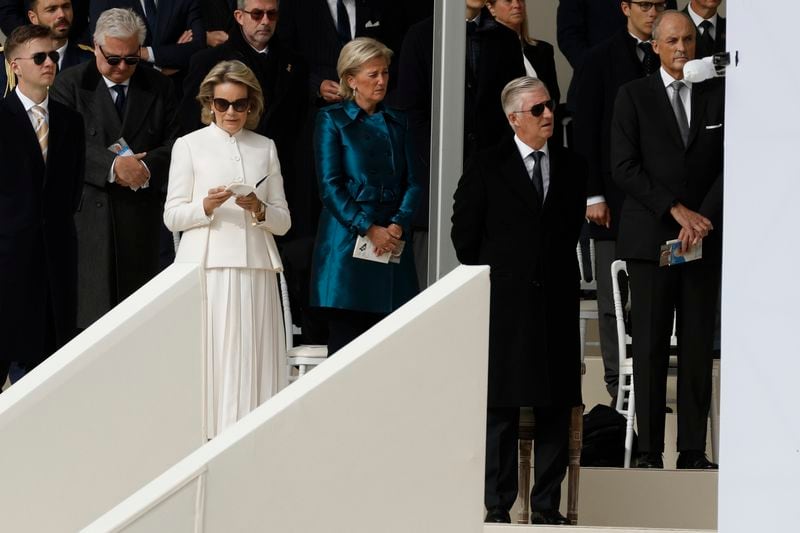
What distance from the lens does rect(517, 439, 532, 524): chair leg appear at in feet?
17.5

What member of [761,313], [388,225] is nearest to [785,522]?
[761,313]

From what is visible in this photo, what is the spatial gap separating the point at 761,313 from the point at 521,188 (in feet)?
8.31

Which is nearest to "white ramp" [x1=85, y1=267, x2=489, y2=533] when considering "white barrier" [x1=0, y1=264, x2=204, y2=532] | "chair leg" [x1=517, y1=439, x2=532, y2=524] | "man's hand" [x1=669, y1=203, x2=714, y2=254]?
"white barrier" [x1=0, y1=264, x2=204, y2=532]

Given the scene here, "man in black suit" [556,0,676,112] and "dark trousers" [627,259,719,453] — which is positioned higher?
"man in black suit" [556,0,676,112]

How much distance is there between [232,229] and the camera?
5.82 meters

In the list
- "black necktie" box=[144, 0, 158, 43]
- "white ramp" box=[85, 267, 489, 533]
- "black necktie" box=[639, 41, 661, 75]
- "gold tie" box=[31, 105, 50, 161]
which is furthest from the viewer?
"black necktie" box=[144, 0, 158, 43]

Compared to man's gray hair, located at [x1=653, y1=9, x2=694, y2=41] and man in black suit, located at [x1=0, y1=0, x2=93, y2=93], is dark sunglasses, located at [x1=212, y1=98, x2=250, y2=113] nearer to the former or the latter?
man in black suit, located at [x1=0, y1=0, x2=93, y2=93]

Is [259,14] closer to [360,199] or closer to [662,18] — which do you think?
[360,199]

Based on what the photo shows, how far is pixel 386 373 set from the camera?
9.88ft

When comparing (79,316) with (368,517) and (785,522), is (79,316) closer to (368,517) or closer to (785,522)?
(368,517)

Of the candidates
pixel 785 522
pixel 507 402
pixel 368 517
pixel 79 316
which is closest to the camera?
pixel 785 522

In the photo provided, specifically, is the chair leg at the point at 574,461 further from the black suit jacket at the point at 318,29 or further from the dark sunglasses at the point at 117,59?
the dark sunglasses at the point at 117,59

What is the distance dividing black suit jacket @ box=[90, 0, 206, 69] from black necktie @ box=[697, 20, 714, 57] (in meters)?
2.08

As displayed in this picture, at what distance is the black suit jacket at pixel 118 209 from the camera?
6.37m
